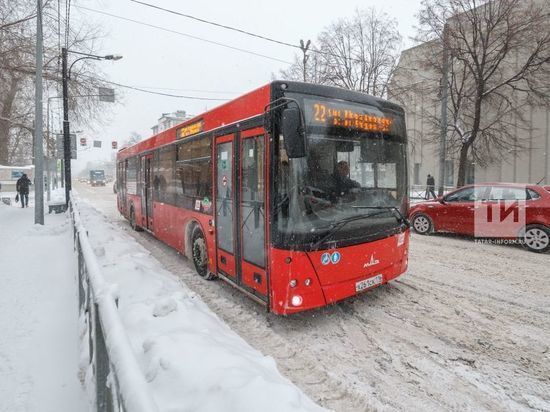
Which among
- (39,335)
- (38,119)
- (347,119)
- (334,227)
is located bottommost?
Result: (39,335)

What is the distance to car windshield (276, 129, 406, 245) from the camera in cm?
415

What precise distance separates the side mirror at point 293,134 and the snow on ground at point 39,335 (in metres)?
2.85

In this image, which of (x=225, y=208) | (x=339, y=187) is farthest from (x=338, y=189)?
(x=225, y=208)

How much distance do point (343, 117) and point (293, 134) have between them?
1.01m

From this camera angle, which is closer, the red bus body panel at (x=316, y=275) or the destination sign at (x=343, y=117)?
the red bus body panel at (x=316, y=275)

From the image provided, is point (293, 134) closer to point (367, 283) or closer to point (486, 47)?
point (367, 283)

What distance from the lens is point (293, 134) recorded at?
3898mm

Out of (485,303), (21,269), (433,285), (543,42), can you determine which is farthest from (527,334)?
(543,42)

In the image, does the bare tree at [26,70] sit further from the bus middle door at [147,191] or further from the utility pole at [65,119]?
the bus middle door at [147,191]

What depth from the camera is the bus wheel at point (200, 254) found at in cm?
659

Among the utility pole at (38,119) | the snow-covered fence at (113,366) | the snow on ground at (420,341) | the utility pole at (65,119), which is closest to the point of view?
the snow-covered fence at (113,366)

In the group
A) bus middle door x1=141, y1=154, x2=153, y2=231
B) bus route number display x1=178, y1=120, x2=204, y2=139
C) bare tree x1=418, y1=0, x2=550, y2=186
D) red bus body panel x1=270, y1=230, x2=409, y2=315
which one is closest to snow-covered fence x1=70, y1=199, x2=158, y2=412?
red bus body panel x1=270, y1=230, x2=409, y2=315

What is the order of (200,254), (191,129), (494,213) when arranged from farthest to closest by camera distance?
(494,213) < (191,129) < (200,254)

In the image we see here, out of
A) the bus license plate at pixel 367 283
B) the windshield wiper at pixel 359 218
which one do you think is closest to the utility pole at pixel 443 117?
the windshield wiper at pixel 359 218
